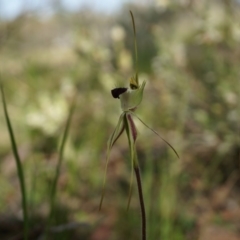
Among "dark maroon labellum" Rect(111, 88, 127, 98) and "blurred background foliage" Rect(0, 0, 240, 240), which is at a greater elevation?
"dark maroon labellum" Rect(111, 88, 127, 98)

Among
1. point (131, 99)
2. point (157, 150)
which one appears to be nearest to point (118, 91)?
point (131, 99)

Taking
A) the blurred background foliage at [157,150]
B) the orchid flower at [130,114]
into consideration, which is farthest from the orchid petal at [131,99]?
the blurred background foliage at [157,150]

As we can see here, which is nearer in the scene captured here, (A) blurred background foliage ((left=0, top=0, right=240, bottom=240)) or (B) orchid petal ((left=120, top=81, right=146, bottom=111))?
(B) orchid petal ((left=120, top=81, right=146, bottom=111))

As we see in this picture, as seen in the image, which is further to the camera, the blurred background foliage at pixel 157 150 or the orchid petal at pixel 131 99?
the blurred background foliage at pixel 157 150

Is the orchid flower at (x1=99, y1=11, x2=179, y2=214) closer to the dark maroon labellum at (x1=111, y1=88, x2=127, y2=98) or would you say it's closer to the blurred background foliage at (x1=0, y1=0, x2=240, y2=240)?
the dark maroon labellum at (x1=111, y1=88, x2=127, y2=98)

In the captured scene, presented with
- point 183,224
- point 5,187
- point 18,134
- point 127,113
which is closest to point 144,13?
point 18,134

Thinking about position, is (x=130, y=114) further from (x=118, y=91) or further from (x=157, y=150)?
(x=157, y=150)

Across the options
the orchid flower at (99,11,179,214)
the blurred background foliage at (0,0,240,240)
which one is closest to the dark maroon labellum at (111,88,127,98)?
the orchid flower at (99,11,179,214)

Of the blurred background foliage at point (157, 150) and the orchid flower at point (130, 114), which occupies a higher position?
the orchid flower at point (130, 114)

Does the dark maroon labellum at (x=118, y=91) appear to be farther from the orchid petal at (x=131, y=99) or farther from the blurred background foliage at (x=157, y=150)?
the blurred background foliage at (x=157, y=150)

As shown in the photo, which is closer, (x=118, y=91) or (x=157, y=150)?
(x=118, y=91)

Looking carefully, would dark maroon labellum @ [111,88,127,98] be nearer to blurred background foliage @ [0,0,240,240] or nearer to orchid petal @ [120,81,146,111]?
orchid petal @ [120,81,146,111]

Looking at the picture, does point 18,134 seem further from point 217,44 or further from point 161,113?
point 217,44
